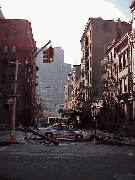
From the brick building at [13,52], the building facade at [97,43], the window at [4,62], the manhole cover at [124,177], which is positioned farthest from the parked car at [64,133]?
the window at [4,62]

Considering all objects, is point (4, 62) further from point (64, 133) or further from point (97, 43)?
point (64, 133)

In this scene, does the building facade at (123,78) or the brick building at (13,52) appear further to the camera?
the brick building at (13,52)

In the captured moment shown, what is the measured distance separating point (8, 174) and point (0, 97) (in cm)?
5248

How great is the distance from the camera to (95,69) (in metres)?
62.2

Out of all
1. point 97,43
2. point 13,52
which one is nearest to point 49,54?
point 97,43

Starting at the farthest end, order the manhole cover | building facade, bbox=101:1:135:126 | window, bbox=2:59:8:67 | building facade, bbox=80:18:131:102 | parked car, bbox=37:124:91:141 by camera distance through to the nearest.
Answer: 1. window, bbox=2:59:8:67
2. building facade, bbox=80:18:131:102
3. building facade, bbox=101:1:135:126
4. parked car, bbox=37:124:91:141
5. the manhole cover

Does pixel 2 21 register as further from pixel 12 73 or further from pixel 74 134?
pixel 74 134

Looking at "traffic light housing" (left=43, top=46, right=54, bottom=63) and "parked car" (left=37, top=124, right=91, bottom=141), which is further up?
"traffic light housing" (left=43, top=46, right=54, bottom=63)

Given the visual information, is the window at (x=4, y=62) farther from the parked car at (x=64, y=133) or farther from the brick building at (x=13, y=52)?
the parked car at (x=64, y=133)

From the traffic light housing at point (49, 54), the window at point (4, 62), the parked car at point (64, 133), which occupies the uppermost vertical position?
the window at point (4, 62)

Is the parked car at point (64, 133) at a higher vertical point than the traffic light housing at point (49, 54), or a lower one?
lower

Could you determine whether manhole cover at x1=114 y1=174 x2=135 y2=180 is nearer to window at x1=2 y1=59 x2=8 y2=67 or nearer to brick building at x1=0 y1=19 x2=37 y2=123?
brick building at x1=0 y1=19 x2=37 y2=123

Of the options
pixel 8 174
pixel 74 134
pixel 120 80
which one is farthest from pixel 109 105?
pixel 8 174

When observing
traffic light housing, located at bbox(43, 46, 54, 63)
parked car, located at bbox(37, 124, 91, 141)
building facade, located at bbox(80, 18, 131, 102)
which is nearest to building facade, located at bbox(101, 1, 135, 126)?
parked car, located at bbox(37, 124, 91, 141)
